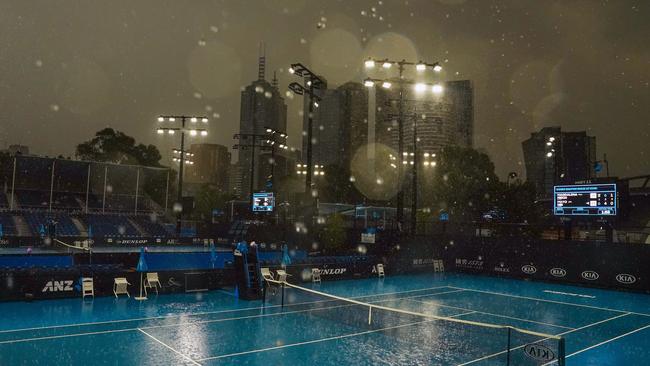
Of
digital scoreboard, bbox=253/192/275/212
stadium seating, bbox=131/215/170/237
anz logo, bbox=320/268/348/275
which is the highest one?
digital scoreboard, bbox=253/192/275/212

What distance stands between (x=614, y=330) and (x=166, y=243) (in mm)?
37265

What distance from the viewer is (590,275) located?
2936 centimetres

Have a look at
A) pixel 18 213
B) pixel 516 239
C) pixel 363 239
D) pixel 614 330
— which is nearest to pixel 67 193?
pixel 18 213

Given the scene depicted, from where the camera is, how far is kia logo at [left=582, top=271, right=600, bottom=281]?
29.1 m

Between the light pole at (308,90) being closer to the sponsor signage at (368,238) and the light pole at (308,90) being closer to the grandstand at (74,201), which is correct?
the sponsor signage at (368,238)

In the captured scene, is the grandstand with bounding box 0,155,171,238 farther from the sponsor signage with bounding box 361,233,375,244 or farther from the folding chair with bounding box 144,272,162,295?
the folding chair with bounding box 144,272,162,295

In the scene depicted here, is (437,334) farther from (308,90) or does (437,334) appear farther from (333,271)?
(308,90)

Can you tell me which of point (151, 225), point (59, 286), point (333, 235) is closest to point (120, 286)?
point (59, 286)

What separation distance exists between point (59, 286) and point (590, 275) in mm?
29142

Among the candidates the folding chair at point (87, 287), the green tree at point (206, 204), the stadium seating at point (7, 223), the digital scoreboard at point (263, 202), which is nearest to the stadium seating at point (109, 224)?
the stadium seating at point (7, 223)

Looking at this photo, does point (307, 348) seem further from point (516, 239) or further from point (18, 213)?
point (18, 213)

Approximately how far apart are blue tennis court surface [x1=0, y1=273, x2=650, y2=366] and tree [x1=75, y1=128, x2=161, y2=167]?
72.6 meters

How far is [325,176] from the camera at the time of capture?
108m

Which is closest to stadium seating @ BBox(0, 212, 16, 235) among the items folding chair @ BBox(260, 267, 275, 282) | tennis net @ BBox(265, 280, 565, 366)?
folding chair @ BBox(260, 267, 275, 282)
